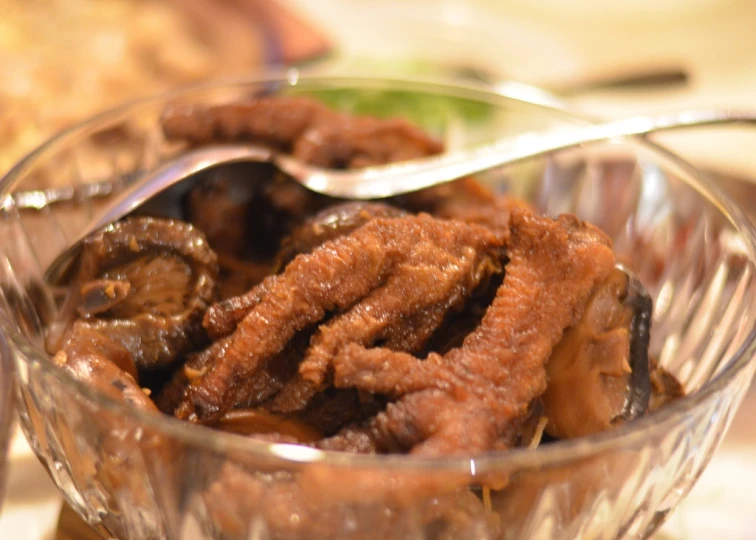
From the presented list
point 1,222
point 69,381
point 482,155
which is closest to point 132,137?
point 1,222

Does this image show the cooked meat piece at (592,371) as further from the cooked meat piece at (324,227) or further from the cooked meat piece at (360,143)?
the cooked meat piece at (360,143)

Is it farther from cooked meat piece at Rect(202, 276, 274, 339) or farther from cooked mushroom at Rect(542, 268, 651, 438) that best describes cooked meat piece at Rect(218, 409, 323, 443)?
cooked mushroom at Rect(542, 268, 651, 438)

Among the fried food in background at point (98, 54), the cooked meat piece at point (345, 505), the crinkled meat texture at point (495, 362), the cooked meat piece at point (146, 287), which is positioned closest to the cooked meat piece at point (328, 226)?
the cooked meat piece at point (146, 287)

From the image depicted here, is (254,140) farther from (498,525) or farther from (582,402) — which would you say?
(498,525)

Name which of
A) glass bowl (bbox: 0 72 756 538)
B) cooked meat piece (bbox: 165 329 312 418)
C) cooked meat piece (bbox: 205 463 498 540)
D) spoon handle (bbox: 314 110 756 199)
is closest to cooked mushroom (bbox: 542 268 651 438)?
glass bowl (bbox: 0 72 756 538)

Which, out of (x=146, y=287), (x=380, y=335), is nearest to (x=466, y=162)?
(x=380, y=335)
